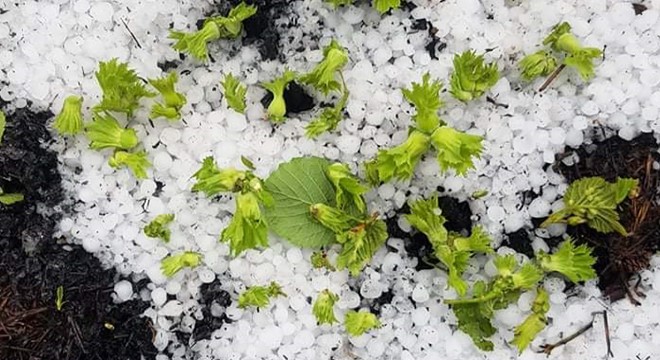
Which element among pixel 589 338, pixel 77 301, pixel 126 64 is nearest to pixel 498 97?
pixel 589 338

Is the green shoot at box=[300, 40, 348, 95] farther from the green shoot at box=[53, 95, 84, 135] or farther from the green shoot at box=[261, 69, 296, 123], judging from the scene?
the green shoot at box=[53, 95, 84, 135]

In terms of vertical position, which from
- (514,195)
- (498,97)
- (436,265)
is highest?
(498,97)

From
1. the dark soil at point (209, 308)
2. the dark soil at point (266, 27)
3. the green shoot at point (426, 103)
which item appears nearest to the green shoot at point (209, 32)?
the dark soil at point (266, 27)

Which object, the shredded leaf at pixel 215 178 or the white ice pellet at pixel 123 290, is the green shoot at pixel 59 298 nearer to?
the white ice pellet at pixel 123 290

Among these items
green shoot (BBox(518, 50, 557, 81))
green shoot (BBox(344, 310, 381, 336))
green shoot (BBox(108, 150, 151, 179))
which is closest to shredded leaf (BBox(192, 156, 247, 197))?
green shoot (BBox(108, 150, 151, 179))

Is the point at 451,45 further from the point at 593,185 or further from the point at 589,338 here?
the point at 589,338

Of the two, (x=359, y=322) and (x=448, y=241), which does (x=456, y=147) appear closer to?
(x=448, y=241)
